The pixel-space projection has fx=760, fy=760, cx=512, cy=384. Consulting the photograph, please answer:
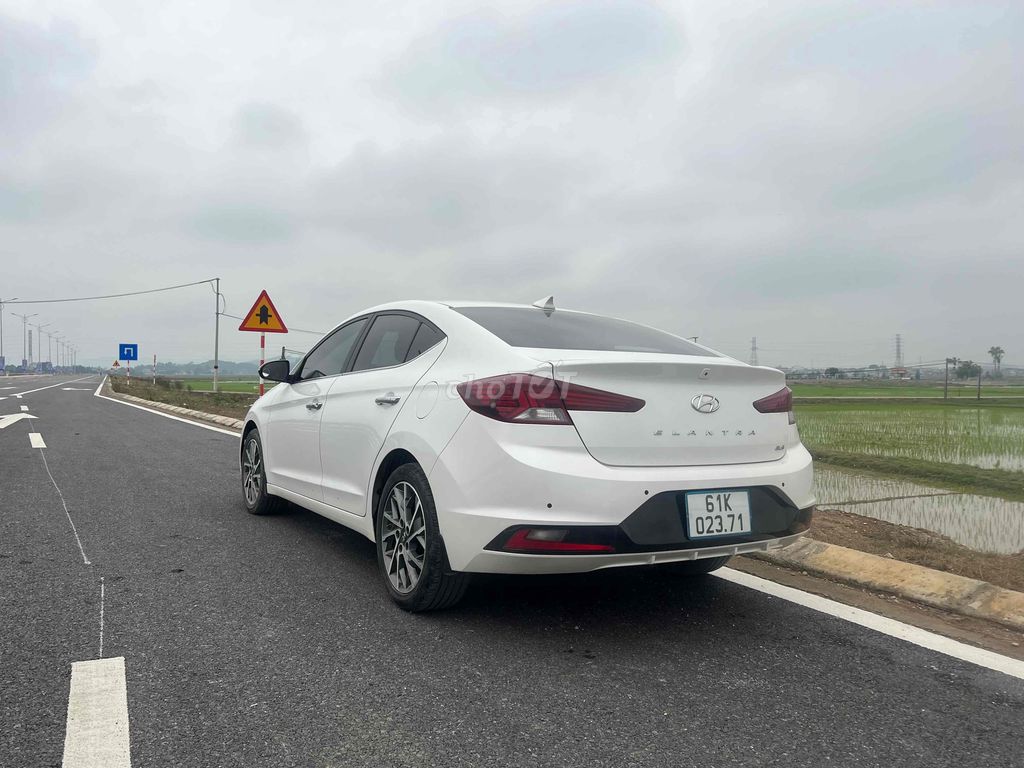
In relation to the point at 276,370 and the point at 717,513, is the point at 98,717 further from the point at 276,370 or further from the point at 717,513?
the point at 276,370

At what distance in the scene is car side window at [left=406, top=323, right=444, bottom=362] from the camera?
3.65 m

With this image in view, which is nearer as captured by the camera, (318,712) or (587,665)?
(318,712)

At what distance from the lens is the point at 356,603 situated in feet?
11.6

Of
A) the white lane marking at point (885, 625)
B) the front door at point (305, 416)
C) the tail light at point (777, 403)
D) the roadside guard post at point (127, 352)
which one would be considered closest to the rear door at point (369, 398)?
the front door at point (305, 416)

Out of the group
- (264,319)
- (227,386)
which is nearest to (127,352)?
(227,386)

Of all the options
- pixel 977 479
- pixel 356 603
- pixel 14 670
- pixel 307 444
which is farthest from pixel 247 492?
pixel 977 479

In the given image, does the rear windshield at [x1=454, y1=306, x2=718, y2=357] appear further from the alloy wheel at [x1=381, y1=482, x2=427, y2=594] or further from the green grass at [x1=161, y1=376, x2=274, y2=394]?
the green grass at [x1=161, y1=376, x2=274, y2=394]

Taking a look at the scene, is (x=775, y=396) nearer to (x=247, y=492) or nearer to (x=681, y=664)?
(x=681, y=664)

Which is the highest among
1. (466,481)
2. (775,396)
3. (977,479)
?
(775,396)

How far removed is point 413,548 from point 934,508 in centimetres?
548

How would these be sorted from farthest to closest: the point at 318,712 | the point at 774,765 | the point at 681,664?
the point at 681,664 → the point at 318,712 → the point at 774,765

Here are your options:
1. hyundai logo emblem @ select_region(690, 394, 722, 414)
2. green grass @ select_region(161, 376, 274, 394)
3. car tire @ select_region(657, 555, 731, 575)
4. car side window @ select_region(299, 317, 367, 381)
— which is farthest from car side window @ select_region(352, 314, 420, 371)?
green grass @ select_region(161, 376, 274, 394)

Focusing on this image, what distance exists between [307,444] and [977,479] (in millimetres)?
7720

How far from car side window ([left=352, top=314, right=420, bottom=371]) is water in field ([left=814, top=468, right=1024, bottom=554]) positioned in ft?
13.7
